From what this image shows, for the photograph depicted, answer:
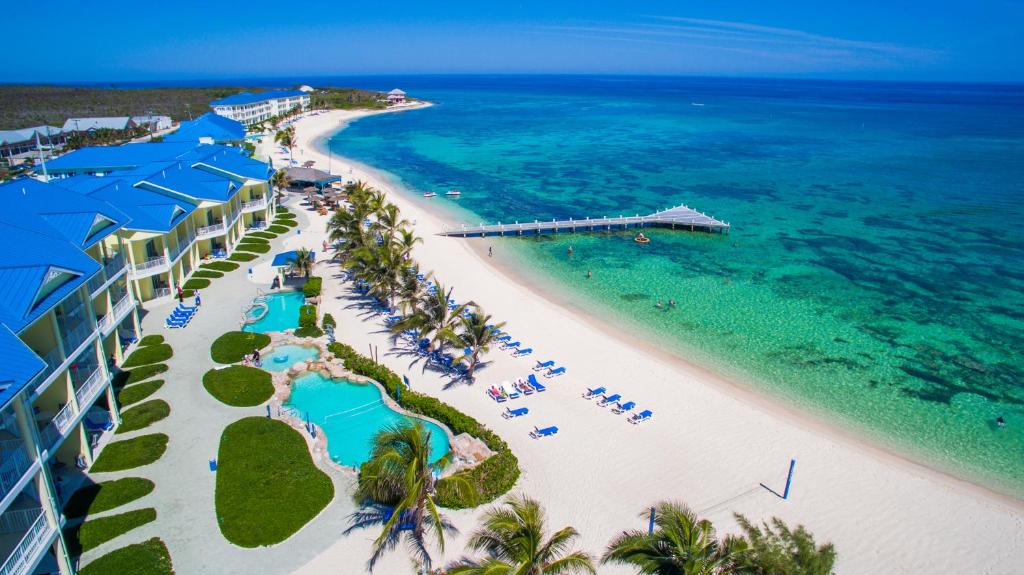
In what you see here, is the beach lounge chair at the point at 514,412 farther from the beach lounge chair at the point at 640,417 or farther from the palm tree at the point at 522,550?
the palm tree at the point at 522,550

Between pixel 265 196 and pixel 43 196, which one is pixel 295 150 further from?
pixel 43 196

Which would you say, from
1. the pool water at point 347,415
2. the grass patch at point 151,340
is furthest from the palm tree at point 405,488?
the grass patch at point 151,340

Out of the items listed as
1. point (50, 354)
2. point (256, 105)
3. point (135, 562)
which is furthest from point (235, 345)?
point (256, 105)

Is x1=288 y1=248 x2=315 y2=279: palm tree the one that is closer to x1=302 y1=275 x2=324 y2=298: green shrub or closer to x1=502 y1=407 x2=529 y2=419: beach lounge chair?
x1=302 y1=275 x2=324 y2=298: green shrub

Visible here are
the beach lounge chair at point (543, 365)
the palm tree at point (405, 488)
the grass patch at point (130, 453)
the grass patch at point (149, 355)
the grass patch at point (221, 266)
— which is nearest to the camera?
the palm tree at point (405, 488)

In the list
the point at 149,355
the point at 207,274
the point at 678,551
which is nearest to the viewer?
the point at 678,551

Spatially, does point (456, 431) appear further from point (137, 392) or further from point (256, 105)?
point (256, 105)
